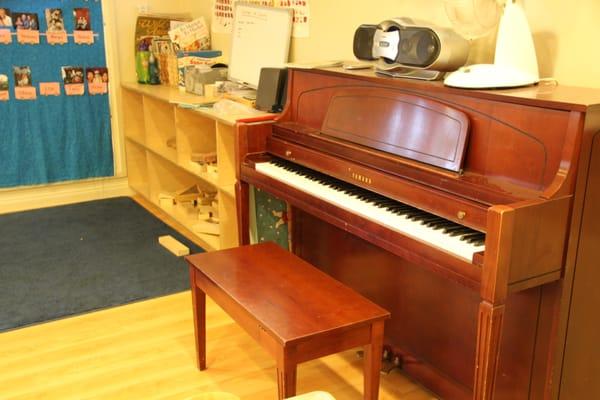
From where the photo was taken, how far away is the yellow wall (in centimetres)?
189

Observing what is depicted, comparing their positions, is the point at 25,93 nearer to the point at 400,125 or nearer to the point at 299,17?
the point at 299,17

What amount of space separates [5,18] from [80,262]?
170 centimetres

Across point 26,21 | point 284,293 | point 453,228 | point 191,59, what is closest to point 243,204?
point 284,293

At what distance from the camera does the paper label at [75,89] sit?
14.1 ft

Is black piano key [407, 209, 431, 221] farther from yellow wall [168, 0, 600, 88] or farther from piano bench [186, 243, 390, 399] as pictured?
yellow wall [168, 0, 600, 88]

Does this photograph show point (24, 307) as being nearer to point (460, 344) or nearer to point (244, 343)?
point (244, 343)

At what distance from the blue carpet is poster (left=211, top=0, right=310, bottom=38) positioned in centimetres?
130

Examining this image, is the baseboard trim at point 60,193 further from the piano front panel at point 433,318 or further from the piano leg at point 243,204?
the piano front panel at point 433,318

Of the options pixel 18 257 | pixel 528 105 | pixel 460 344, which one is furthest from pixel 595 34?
pixel 18 257

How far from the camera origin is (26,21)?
407 centimetres

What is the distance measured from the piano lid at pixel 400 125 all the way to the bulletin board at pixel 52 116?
2537mm

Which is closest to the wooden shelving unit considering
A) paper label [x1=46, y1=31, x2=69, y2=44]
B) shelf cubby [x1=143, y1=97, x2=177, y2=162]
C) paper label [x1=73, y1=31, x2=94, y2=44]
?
shelf cubby [x1=143, y1=97, x2=177, y2=162]

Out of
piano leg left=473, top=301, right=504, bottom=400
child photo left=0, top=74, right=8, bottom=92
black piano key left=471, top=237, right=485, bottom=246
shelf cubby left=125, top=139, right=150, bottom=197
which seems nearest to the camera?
piano leg left=473, top=301, right=504, bottom=400

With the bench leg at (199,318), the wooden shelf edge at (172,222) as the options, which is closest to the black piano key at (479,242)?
the bench leg at (199,318)
